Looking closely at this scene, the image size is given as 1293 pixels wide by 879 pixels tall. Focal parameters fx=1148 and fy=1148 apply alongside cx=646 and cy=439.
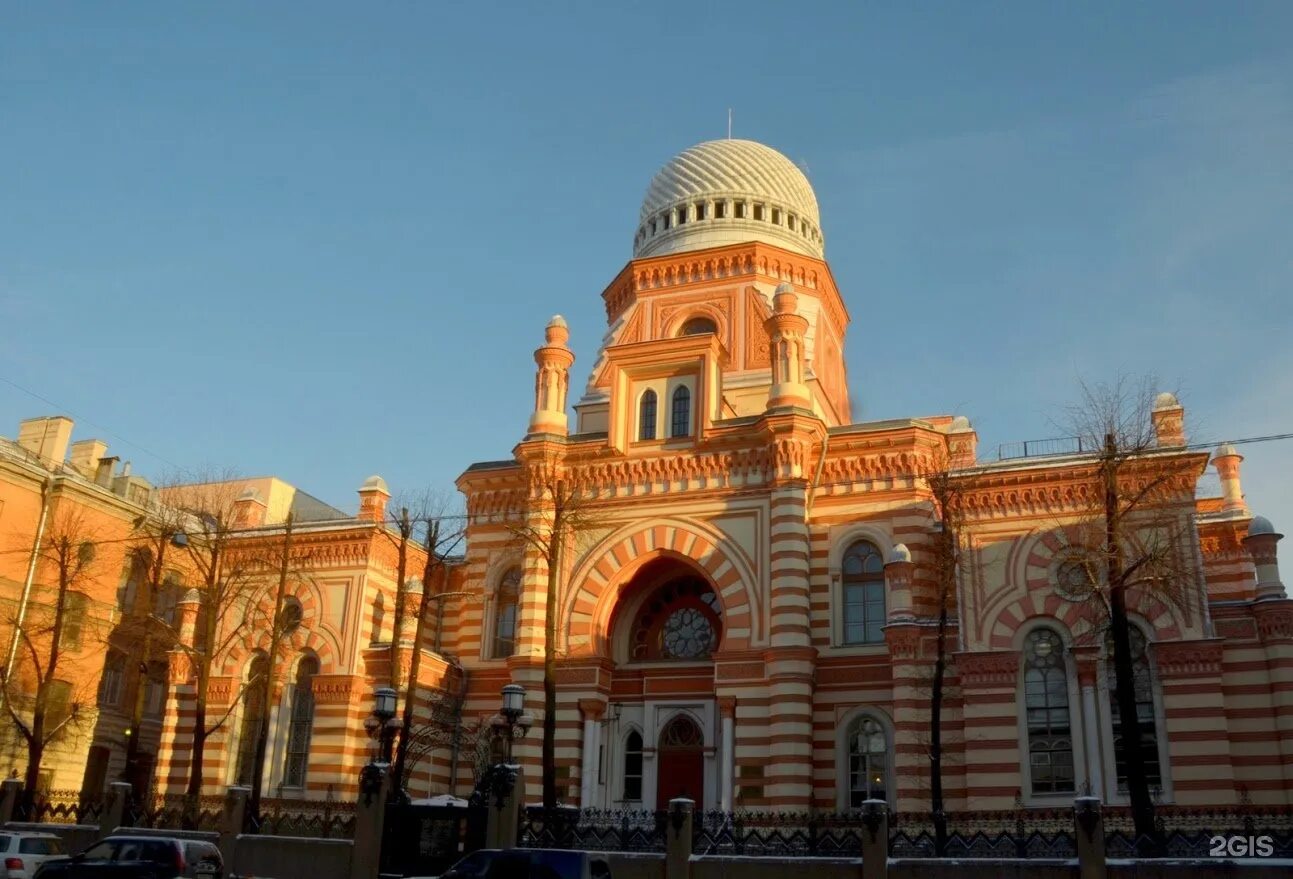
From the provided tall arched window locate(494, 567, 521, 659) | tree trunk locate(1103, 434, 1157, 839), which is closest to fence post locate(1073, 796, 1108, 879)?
tree trunk locate(1103, 434, 1157, 839)

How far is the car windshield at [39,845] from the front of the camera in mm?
25047

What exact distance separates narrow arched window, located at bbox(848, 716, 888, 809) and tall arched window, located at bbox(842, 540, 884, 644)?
245 cm

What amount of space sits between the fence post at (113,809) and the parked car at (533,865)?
49.8 ft

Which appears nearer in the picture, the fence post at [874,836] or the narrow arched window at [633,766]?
the fence post at [874,836]

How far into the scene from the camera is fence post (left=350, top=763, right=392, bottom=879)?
25.2 meters

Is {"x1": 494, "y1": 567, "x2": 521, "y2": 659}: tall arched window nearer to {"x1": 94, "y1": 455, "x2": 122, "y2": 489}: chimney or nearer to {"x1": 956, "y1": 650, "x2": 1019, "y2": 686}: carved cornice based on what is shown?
{"x1": 956, "y1": 650, "x2": 1019, "y2": 686}: carved cornice

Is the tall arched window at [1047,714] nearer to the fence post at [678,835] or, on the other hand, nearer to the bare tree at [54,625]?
the fence post at [678,835]

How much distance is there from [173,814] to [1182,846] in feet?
80.0

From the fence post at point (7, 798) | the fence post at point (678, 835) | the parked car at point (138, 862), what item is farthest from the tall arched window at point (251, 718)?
the fence post at point (678, 835)

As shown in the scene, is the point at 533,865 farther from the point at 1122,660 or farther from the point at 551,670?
the point at 1122,660

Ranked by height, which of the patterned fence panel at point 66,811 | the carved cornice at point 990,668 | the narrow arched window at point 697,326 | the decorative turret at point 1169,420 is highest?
the narrow arched window at point 697,326

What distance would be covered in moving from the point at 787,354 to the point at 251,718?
21.3 meters

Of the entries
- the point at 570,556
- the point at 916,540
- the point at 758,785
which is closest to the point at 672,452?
the point at 570,556

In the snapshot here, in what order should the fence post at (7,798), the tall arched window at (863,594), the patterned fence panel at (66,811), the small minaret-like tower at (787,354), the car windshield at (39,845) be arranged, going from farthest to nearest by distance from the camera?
the small minaret-like tower at (787,354), the tall arched window at (863,594), the fence post at (7,798), the patterned fence panel at (66,811), the car windshield at (39,845)
